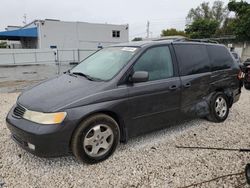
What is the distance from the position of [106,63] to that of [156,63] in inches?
32.9

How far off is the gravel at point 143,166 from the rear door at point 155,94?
1.21ft

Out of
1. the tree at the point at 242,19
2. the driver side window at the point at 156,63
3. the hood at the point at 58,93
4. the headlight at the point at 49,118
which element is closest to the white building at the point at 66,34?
the tree at the point at 242,19

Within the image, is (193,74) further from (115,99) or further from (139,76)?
(115,99)

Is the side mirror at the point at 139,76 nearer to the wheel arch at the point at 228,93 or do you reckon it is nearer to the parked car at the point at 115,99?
the parked car at the point at 115,99

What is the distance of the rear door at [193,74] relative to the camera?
4.21 m

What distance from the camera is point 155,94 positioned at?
3.75 m

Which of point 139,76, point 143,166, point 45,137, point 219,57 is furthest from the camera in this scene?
point 219,57

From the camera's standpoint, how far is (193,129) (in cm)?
462

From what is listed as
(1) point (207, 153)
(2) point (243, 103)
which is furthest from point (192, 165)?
(2) point (243, 103)

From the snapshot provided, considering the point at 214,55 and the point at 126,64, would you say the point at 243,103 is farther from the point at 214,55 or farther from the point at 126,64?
the point at 126,64

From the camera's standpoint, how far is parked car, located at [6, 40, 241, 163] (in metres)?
3.02

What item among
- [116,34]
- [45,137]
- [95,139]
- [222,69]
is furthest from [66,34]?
[45,137]

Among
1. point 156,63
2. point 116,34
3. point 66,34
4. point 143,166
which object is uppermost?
point 116,34

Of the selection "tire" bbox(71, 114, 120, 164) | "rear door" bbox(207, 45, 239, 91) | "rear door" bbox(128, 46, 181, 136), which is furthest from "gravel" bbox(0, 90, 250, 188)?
"rear door" bbox(207, 45, 239, 91)
